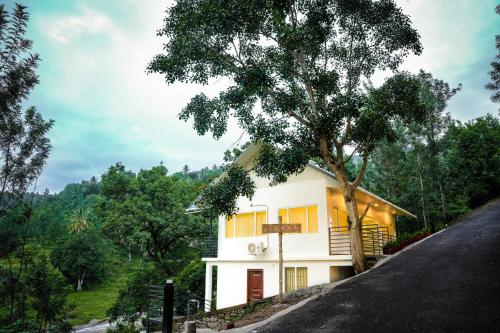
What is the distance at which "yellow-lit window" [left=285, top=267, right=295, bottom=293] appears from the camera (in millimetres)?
14461

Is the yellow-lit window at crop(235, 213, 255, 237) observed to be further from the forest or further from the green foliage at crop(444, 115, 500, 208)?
the green foliage at crop(444, 115, 500, 208)

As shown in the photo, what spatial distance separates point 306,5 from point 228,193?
A: 327 inches

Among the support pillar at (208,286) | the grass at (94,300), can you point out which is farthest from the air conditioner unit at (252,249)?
the grass at (94,300)

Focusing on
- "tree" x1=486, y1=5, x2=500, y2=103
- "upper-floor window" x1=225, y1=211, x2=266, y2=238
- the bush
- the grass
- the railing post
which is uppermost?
"tree" x1=486, y1=5, x2=500, y2=103

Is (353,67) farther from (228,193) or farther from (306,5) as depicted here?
(228,193)

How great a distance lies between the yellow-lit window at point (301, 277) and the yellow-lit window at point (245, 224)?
10.4 feet

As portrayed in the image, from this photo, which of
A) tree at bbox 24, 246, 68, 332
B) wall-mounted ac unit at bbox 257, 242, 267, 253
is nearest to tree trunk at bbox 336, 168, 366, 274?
wall-mounted ac unit at bbox 257, 242, 267, 253

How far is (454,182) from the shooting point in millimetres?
31766

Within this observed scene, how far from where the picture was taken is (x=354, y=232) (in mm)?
12602

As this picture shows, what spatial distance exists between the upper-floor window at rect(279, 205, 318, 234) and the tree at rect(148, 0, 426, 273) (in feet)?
6.71

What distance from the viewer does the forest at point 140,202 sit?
10.8 meters

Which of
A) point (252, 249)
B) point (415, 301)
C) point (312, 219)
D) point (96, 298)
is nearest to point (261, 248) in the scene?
point (252, 249)

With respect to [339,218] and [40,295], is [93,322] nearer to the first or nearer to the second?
[40,295]

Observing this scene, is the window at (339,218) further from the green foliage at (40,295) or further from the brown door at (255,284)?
the green foliage at (40,295)
